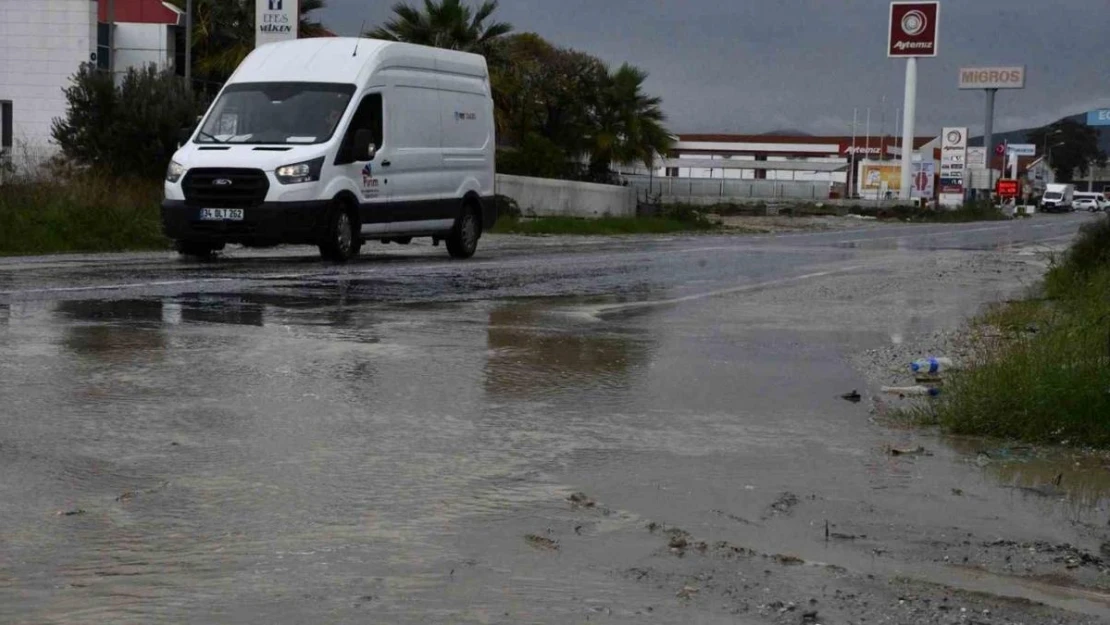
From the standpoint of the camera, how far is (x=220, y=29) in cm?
5006

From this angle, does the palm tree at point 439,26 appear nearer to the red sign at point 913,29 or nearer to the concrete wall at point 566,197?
the concrete wall at point 566,197

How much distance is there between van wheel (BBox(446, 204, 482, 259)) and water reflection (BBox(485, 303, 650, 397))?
8789 millimetres

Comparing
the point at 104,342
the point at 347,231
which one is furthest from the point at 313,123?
the point at 104,342

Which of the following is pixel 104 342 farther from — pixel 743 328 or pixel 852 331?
pixel 852 331

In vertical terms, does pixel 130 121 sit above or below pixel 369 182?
above

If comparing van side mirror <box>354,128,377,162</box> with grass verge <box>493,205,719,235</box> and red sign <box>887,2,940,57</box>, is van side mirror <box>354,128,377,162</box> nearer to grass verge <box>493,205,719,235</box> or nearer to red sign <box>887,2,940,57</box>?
grass verge <box>493,205,719,235</box>

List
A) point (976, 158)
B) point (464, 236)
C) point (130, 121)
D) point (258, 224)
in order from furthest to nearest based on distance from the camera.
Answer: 1. point (976, 158)
2. point (130, 121)
3. point (464, 236)
4. point (258, 224)

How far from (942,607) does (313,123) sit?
14941 millimetres

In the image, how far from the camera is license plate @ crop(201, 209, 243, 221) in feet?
58.2

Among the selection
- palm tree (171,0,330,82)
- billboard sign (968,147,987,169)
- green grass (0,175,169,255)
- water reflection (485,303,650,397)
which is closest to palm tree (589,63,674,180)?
palm tree (171,0,330,82)

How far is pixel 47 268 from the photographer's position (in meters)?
15.3

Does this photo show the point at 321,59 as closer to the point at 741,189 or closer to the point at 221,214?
the point at 221,214

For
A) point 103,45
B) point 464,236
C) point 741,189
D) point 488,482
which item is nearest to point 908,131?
point 741,189

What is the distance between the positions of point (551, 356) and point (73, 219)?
42.8ft
